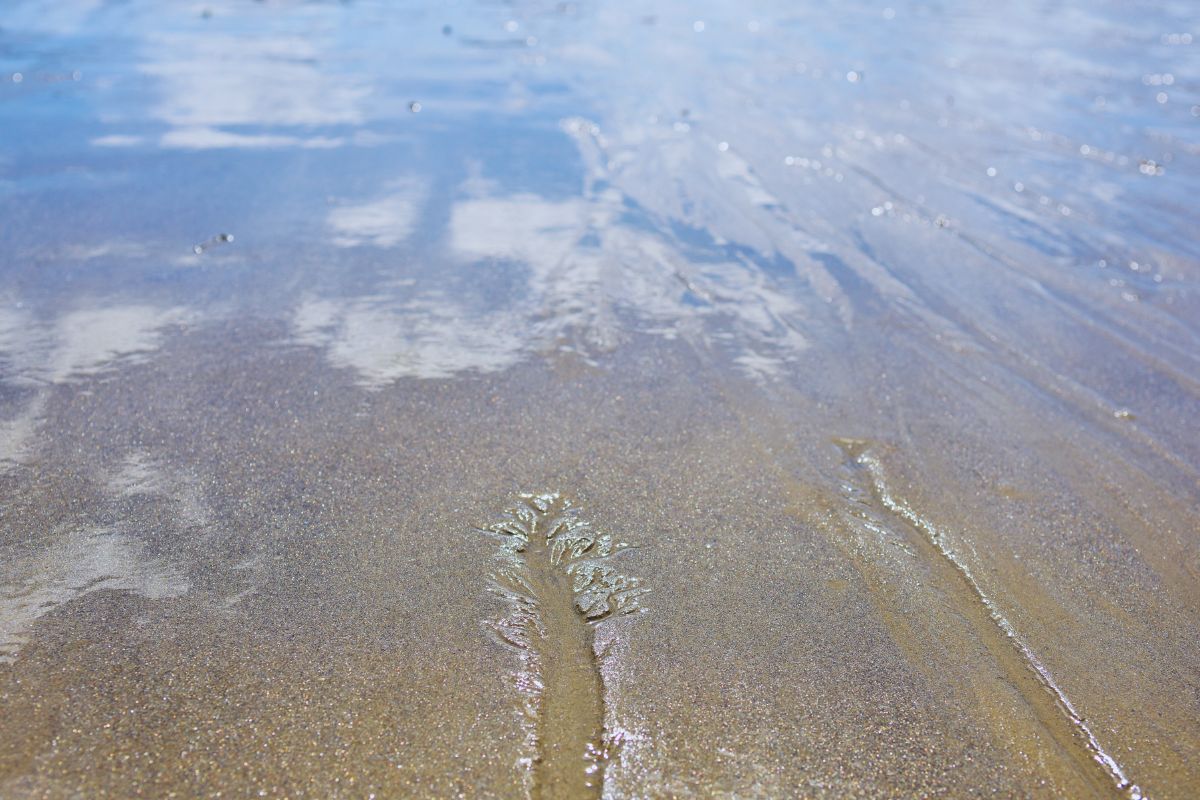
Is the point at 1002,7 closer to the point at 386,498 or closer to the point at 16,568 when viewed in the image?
the point at 386,498

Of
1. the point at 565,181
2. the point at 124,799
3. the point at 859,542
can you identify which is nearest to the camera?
the point at 124,799

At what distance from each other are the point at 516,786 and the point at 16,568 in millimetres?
1973

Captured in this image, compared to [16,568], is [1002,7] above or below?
above

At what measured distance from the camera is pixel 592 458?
12.3 ft

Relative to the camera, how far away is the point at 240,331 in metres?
4.60

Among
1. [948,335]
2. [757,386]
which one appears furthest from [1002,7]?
[757,386]

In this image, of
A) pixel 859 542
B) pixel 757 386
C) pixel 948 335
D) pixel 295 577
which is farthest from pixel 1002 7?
pixel 295 577

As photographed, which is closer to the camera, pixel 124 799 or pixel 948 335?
pixel 124 799

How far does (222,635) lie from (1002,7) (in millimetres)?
17101

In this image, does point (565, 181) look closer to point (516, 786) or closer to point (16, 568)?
point (16, 568)

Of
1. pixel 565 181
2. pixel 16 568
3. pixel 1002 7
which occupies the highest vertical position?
pixel 1002 7

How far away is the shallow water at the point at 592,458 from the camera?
2521 mm

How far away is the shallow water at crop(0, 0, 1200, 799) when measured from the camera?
2521 mm

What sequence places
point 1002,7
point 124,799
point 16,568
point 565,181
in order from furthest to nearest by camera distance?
1. point 1002,7
2. point 565,181
3. point 16,568
4. point 124,799
